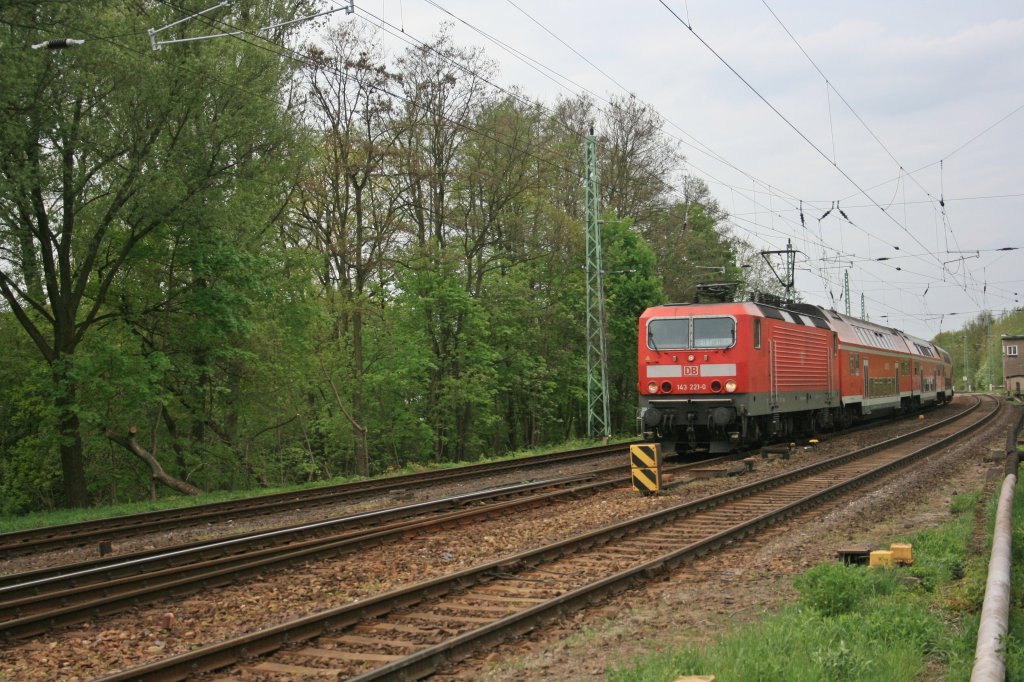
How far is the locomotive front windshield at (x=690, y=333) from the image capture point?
20.3m

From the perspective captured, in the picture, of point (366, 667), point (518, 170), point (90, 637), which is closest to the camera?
point (366, 667)

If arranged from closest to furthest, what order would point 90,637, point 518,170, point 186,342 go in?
point 90,637
point 186,342
point 518,170

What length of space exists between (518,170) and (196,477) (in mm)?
16303

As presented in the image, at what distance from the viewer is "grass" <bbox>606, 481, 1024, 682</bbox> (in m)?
5.61

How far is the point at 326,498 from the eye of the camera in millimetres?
16016

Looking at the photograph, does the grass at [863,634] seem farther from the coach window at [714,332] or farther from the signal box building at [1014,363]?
the signal box building at [1014,363]

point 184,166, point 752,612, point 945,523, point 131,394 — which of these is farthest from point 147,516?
point 945,523

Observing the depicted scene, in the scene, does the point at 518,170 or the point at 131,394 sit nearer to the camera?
the point at 131,394

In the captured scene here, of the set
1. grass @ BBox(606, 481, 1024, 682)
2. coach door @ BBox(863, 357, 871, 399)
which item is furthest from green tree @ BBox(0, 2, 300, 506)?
coach door @ BBox(863, 357, 871, 399)

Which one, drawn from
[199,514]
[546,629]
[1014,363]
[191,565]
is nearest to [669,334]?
[199,514]

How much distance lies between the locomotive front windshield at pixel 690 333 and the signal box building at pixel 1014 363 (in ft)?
199

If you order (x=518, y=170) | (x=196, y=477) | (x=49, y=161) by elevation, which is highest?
(x=518, y=170)

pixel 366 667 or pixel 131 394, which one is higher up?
pixel 131 394

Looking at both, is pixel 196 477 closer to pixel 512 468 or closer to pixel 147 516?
pixel 512 468
